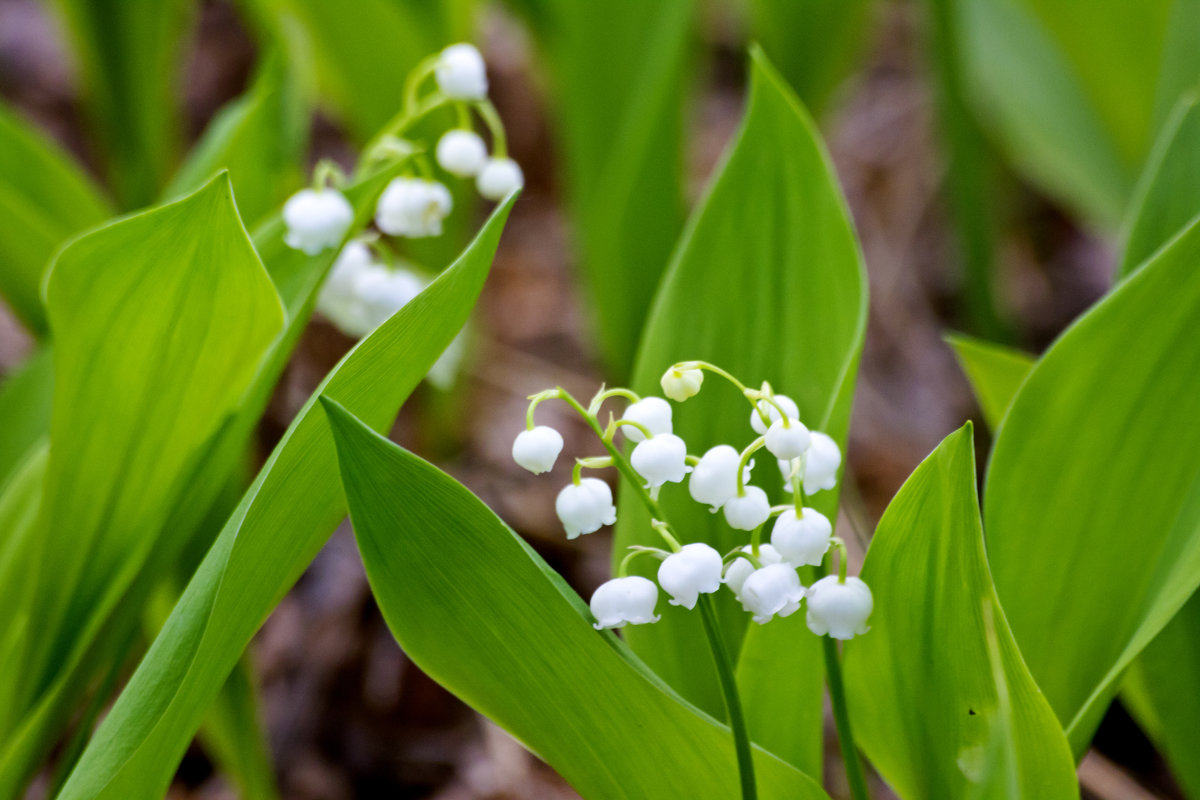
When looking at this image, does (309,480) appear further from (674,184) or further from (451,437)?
(451,437)

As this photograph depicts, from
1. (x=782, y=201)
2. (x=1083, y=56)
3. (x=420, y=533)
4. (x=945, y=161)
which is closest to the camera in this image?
(x=420, y=533)

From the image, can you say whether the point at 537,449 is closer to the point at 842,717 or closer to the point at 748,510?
the point at 748,510

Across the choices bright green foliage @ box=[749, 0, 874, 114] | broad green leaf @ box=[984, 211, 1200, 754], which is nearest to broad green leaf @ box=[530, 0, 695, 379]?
bright green foliage @ box=[749, 0, 874, 114]

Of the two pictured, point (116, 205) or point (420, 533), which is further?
point (116, 205)

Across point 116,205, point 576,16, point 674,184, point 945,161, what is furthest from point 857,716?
point 116,205

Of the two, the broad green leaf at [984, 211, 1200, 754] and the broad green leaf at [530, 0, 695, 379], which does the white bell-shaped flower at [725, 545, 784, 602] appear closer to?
the broad green leaf at [984, 211, 1200, 754]

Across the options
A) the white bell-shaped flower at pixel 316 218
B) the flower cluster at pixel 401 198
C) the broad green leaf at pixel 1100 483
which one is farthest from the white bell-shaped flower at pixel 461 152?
the broad green leaf at pixel 1100 483

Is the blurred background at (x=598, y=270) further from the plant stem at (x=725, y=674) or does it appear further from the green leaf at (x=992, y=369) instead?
the plant stem at (x=725, y=674)

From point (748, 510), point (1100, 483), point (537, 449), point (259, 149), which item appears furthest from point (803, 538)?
point (259, 149)
